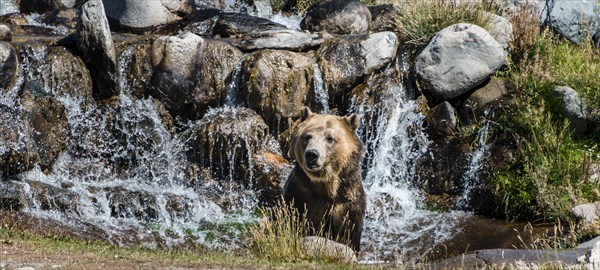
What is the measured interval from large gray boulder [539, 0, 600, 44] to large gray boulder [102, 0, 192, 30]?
6933 mm

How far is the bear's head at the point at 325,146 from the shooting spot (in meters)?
10.6

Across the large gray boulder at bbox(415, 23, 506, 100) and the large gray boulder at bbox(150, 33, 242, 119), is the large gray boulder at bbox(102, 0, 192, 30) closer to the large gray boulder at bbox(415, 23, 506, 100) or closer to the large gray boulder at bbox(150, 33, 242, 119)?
the large gray boulder at bbox(150, 33, 242, 119)

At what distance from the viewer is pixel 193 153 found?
16.2 meters

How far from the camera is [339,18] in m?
19.1

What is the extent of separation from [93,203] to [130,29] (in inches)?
219

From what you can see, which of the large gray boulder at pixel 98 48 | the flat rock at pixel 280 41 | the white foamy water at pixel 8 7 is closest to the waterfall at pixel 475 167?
the flat rock at pixel 280 41

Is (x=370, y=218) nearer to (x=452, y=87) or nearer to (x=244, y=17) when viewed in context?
(x=452, y=87)

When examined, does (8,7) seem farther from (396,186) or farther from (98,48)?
(396,186)

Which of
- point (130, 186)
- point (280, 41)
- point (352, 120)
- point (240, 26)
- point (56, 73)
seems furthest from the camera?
point (240, 26)

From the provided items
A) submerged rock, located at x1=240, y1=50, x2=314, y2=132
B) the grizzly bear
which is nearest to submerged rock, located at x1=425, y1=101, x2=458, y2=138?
submerged rock, located at x1=240, y1=50, x2=314, y2=132

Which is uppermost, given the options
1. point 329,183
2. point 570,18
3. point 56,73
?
point 329,183

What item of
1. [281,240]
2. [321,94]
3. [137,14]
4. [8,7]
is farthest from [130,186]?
[8,7]

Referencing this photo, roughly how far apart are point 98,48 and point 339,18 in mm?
4660

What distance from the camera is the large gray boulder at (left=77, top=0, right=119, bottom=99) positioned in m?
16.6
